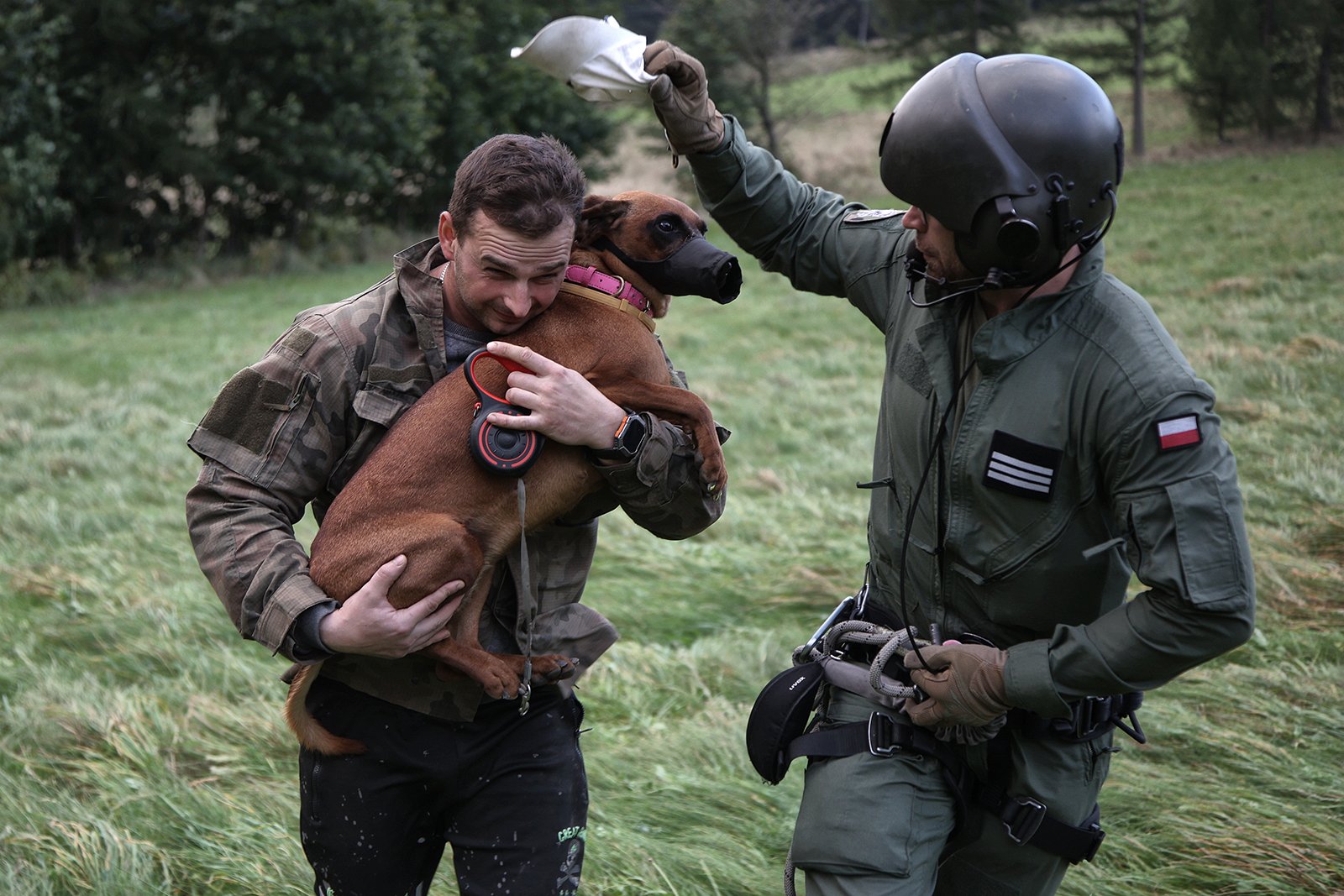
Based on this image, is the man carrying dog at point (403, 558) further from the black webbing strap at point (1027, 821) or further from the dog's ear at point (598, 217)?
the black webbing strap at point (1027, 821)

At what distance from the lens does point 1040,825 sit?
2.54 m

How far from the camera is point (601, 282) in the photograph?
9.09 feet

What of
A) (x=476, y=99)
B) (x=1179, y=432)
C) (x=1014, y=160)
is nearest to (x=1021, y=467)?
(x=1179, y=432)

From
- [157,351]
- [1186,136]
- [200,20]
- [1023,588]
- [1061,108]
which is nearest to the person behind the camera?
[1061,108]

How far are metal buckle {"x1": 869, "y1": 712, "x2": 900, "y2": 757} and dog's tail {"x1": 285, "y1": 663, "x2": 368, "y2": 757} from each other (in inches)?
42.2

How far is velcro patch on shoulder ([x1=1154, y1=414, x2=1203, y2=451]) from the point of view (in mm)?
2191

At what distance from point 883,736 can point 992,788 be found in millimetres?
275

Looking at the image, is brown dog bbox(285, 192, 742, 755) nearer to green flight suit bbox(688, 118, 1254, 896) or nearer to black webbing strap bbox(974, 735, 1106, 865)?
green flight suit bbox(688, 118, 1254, 896)

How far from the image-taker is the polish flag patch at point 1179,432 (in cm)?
219

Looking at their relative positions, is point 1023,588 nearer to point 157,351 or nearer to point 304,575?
point 304,575

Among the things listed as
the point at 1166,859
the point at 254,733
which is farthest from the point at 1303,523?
the point at 254,733

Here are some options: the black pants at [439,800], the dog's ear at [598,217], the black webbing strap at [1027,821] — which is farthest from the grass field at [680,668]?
the dog's ear at [598,217]

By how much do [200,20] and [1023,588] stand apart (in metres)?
21.2

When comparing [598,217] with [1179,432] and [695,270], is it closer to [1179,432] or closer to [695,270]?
[695,270]
